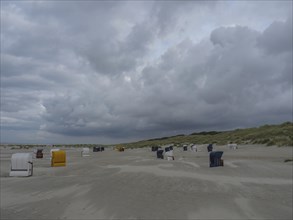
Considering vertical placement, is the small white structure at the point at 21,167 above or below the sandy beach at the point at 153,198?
above

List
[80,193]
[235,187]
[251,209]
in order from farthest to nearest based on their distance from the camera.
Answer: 1. [235,187]
2. [80,193]
3. [251,209]

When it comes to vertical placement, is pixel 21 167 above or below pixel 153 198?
above

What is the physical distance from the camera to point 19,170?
64.5ft

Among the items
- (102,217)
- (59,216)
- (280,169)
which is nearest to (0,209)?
(59,216)

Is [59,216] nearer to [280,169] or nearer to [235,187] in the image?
[235,187]

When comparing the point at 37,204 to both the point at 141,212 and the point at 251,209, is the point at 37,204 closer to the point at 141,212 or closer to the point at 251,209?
the point at 141,212

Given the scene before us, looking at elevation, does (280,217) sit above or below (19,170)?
below

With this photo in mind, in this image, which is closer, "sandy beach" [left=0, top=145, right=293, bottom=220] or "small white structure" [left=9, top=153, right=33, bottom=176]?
"sandy beach" [left=0, top=145, right=293, bottom=220]

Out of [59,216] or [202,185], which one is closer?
[59,216]

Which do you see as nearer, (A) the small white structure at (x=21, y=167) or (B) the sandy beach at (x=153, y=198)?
(B) the sandy beach at (x=153, y=198)

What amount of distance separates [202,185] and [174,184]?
1.15 m

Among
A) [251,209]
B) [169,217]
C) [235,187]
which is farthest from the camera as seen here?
[235,187]

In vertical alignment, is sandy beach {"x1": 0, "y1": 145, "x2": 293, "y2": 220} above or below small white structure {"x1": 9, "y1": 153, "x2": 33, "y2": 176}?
below

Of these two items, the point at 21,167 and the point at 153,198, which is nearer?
the point at 153,198
